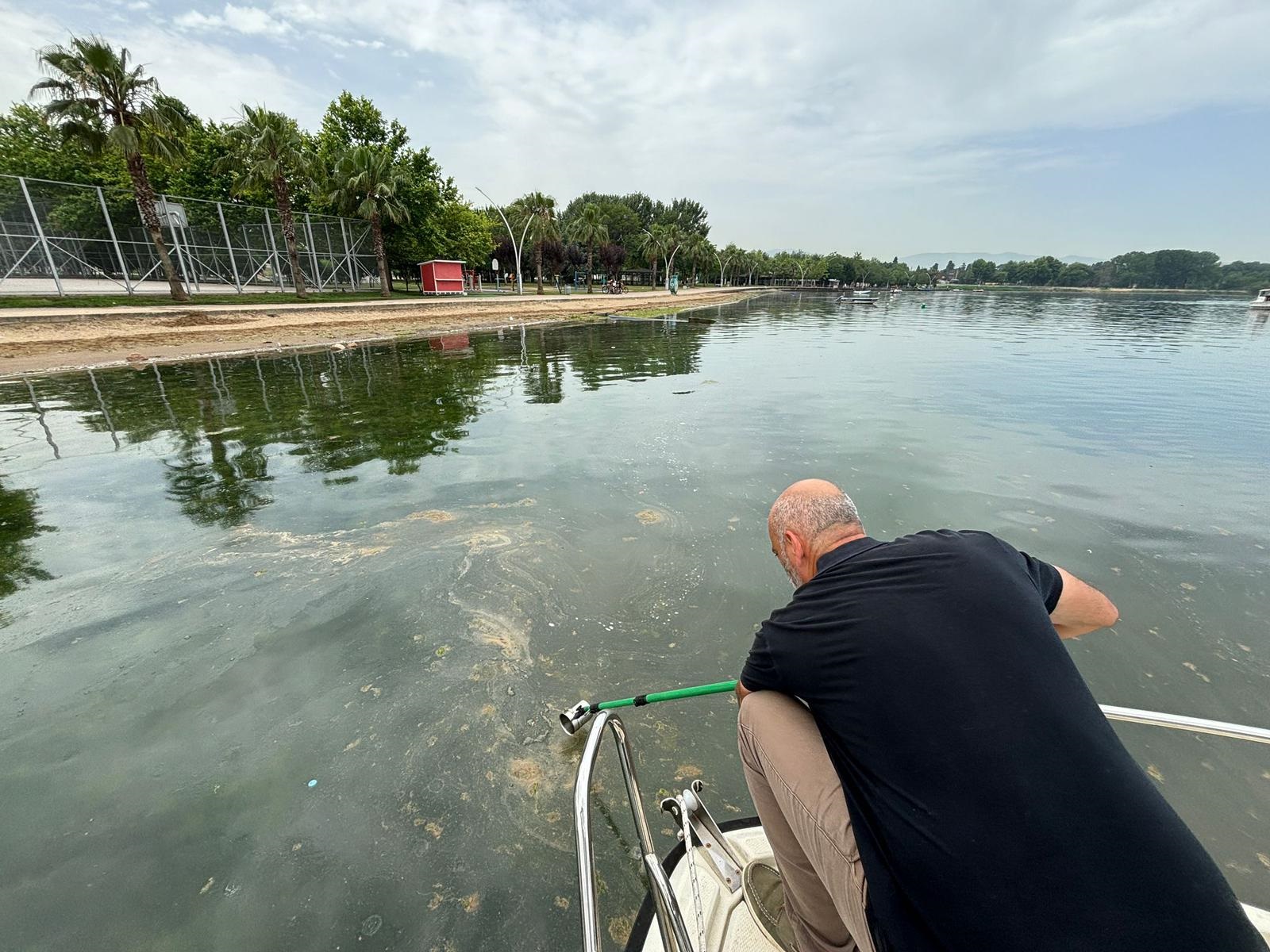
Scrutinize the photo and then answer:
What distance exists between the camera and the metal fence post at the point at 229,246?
25969 mm

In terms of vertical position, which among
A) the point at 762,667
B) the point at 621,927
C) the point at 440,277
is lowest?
the point at 621,927

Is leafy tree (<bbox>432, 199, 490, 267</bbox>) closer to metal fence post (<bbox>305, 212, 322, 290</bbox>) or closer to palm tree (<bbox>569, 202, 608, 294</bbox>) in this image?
metal fence post (<bbox>305, 212, 322, 290</bbox>)

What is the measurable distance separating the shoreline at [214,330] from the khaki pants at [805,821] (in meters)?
20.1

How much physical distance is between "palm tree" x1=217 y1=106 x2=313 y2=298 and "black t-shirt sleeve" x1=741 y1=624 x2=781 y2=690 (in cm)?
3367

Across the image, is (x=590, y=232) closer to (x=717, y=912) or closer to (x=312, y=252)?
(x=312, y=252)

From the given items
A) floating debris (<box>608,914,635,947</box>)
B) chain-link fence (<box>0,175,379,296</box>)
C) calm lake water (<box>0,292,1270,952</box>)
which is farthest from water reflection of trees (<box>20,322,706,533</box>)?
chain-link fence (<box>0,175,379,296</box>)

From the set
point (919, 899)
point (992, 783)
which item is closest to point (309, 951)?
point (919, 899)

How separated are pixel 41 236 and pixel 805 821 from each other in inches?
1223

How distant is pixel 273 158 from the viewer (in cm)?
2638

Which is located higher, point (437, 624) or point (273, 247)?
point (273, 247)

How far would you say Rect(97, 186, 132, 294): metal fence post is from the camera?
70.9 ft

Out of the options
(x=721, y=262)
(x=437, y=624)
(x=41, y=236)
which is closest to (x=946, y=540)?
(x=437, y=624)

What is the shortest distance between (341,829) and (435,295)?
41303 mm

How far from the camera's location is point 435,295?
38.9 meters
